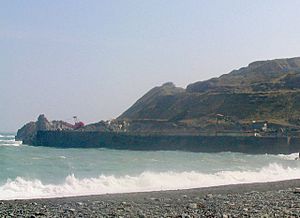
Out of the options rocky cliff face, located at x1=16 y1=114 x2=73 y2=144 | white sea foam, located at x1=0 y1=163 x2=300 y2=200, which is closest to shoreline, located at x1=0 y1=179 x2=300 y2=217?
white sea foam, located at x1=0 y1=163 x2=300 y2=200

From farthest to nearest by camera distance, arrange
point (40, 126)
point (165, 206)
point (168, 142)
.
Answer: point (40, 126)
point (168, 142)
point (165, 206)

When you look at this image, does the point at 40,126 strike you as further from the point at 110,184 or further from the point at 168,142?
the point at 110,184

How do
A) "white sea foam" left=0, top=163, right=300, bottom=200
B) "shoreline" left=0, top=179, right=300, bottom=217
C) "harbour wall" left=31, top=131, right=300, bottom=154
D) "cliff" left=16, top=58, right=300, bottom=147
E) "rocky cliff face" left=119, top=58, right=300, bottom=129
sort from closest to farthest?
"shoreline" left=0, top=179, right=300, bottom=217
"white sea foam" left=0, top=163, right=300, bottom=200
"harbour wall" left=31, top=131, right=300, bottom=154
"cliff" left=16, top=58, right=300, bottom=147
"rocky cliff face" left=119, top=58, right=300, bottom=129

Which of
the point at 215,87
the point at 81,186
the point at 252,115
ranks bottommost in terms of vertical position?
the point at 81,186

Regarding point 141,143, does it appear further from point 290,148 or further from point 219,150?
point 290,148

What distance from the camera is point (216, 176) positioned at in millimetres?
28531

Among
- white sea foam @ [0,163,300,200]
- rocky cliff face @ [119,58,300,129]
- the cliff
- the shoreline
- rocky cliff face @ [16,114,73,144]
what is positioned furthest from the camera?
rocky cliff face @ [16,114,73,144]

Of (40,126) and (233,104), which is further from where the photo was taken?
(40,126)

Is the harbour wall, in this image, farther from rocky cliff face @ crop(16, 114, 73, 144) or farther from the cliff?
rocky cliff face @ crop(16, 114, 73, 144)

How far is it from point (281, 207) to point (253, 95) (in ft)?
317

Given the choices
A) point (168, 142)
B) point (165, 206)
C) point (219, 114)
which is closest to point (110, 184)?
point (165, 206)

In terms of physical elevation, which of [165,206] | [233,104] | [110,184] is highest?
[233,104]

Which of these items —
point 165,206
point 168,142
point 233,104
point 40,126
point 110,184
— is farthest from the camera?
point 40,126

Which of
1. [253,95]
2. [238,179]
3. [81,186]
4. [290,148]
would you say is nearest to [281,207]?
[81,186]
